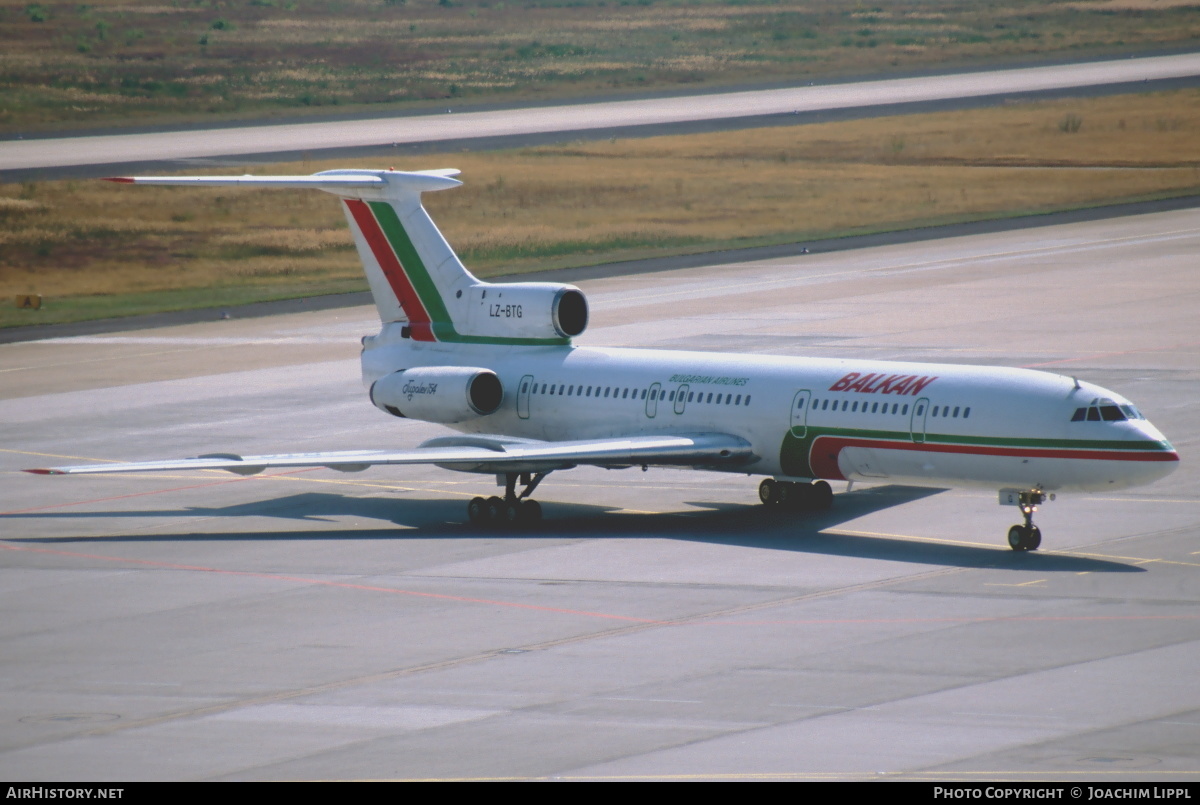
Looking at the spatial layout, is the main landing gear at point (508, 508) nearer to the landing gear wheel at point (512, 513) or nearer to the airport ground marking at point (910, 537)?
the landing gear wheel at point (512, 513)

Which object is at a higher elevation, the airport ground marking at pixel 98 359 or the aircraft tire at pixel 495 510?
the airport ground marking at pixel 98 359

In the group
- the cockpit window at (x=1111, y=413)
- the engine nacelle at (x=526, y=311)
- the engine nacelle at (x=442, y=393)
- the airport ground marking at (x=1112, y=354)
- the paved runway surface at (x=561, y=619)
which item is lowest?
the paved runway surface at (x=561, y=619)

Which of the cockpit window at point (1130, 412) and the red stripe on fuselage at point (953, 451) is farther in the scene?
the cockpit window at point (1130, 412)

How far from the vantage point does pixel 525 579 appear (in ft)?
105

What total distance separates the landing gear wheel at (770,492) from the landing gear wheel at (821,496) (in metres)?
0.75

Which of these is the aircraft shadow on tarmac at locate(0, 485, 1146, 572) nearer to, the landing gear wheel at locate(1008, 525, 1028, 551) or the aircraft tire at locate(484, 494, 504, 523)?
the landing gear wheel at locate(1008, 525, 1028, 551)

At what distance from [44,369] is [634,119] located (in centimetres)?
6807

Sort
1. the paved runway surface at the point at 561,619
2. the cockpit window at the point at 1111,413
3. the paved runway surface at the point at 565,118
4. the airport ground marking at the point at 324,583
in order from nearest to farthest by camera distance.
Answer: the paved runway surface at the point at 561,619 < the airport ground marking at the point at 324,583 < the cockpit window at the point at 1111,413 < the paved runway surface at the point at 565,118

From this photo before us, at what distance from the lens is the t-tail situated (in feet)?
134

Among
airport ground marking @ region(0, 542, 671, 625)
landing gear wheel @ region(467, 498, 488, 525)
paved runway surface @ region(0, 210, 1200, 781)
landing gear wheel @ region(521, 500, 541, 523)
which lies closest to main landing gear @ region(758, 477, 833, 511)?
paved runway surface @ region(0, 210, 1200, 781)

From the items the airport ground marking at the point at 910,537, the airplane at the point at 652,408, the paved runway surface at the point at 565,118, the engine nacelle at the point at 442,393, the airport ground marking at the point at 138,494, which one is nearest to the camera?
the airplane at the point at 652,408

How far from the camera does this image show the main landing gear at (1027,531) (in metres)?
32.8

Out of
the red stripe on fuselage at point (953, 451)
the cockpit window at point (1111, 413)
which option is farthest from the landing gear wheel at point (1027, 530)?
the cockpit window at point (1111, 413)

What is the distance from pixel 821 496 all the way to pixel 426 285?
10.6 meters
